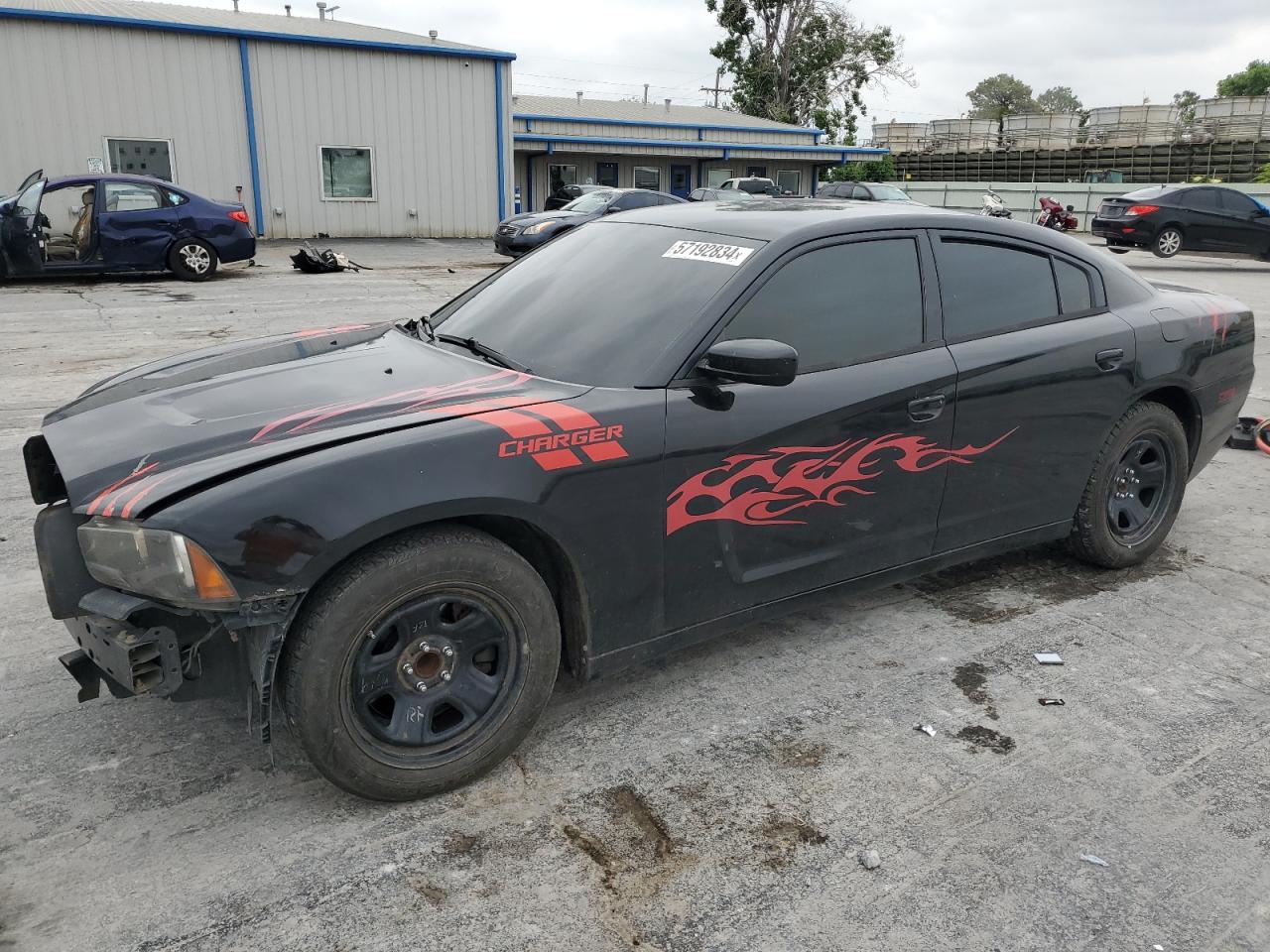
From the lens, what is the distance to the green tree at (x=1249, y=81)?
92562 mm

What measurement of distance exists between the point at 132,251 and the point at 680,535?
1380 centimetres

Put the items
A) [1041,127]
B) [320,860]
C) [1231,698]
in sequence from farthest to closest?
[1041,127]
[1231,698]
[320,860]

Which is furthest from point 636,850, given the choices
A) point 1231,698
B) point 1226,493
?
point 1226,493

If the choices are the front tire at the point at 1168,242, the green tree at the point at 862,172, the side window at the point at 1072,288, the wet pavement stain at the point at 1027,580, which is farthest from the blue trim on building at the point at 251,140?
the green tree at the point at 862,172

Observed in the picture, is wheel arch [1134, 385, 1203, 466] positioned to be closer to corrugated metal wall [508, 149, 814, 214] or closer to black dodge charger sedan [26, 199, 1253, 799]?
black dodge charger sedan [26, 199, 1253, 799]

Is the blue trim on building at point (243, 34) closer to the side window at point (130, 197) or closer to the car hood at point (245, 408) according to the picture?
the side window at point (130, 197)

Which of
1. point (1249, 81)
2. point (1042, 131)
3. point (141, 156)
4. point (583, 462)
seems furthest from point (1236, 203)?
point (1249, 81)

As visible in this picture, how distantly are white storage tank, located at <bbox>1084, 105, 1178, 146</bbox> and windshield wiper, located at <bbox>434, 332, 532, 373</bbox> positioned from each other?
4929cm

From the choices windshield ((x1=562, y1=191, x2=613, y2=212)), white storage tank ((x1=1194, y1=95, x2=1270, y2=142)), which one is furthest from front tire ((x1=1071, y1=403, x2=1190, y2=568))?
white storage tank ((x1=1194, y1=95, x2=1270, y2=142))

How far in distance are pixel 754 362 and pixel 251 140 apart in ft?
73.9

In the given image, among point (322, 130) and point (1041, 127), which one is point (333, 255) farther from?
point (1041, 127)

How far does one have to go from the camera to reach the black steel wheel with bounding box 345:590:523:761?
104 inches

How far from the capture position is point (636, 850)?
2.60 meters

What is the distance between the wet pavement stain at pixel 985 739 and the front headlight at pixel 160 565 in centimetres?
220
